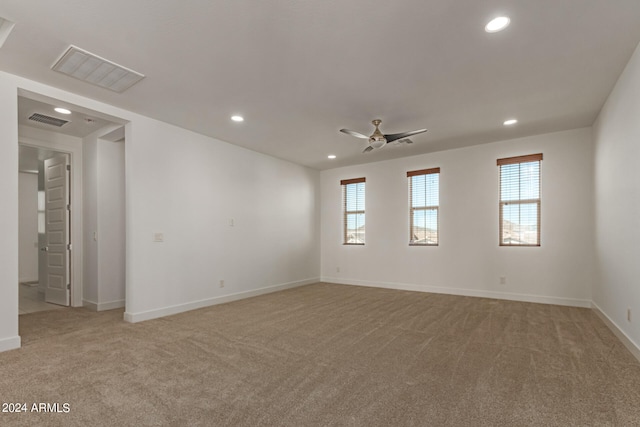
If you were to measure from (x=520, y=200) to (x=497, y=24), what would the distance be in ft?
13.1

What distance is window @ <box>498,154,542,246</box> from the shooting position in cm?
552

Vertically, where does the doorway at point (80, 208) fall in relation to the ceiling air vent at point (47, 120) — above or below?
below

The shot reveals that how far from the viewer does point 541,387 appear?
2.44m

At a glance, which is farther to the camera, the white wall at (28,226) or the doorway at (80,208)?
the white wall at (28,226)

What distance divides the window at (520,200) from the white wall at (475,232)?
11 centimetres

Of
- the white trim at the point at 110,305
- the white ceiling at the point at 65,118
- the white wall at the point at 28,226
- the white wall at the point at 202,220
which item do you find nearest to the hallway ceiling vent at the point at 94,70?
the white ceiling at the point at 65,118

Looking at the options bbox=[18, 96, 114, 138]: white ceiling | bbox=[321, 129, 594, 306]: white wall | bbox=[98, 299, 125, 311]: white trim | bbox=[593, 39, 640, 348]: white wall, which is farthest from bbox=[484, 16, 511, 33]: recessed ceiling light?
bbox=[98, 299, 125, 311]: white trim

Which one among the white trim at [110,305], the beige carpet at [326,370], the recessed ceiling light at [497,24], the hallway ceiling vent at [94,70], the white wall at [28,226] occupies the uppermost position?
the recessed ceiling light at [497,24]

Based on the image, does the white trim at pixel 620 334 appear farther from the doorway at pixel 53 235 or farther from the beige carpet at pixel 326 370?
the doorway at pixel 53 235

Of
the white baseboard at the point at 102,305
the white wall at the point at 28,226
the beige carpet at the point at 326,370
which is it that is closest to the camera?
the beige carpet at the point at 326,370

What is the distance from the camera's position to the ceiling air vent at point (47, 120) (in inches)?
175

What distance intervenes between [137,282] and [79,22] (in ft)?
10.2

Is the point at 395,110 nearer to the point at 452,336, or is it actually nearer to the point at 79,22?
the point at 452,336

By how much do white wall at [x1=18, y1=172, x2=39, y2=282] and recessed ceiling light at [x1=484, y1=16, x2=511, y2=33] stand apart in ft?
34.8
